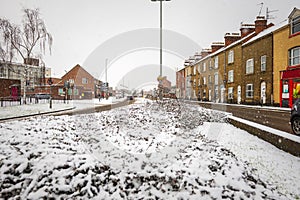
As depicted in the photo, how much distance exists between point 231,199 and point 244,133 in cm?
476

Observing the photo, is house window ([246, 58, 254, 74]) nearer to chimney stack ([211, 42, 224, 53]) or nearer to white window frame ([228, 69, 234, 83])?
white window frame ([228, 69, 234, 83])

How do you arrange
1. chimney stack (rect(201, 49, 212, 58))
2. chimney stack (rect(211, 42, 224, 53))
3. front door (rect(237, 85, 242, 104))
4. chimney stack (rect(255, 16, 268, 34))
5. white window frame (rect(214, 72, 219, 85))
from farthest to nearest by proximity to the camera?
1. chimney stack (rect(201, 49, 212, 58))
2. chimney stack (rect(211, 42, 224, 53))
3. white window frame (rect(214, 72, 219, 85))
4. front door (rect(237, 85, 242, 104))
5. chimney stack (rect(255, 16, 268, 34))

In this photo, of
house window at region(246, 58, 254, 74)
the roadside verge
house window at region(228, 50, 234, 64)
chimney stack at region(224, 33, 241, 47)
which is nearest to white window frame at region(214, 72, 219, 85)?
house window at region(228, 50, 234, 64)

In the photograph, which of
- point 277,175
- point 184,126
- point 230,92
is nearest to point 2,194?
point 277,175

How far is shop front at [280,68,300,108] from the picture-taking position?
17328 mm

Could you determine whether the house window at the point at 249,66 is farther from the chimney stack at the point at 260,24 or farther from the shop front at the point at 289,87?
the shop front at the point at 289,87

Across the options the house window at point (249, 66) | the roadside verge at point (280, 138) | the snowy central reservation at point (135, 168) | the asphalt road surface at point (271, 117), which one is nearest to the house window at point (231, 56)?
the house window at point (249, 66)

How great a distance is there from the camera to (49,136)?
477 centimetres

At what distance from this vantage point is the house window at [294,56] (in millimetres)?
17872

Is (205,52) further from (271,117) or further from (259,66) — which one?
(271,117)

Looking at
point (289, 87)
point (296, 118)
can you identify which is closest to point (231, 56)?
point (289, 87)

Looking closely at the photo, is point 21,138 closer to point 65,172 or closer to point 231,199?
point 65,172

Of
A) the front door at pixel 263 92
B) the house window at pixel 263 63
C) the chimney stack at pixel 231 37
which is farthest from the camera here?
the chimney stack at pixel 231 37

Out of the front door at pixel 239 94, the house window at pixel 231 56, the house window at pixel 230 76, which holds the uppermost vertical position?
the house window at pixel 231 56
